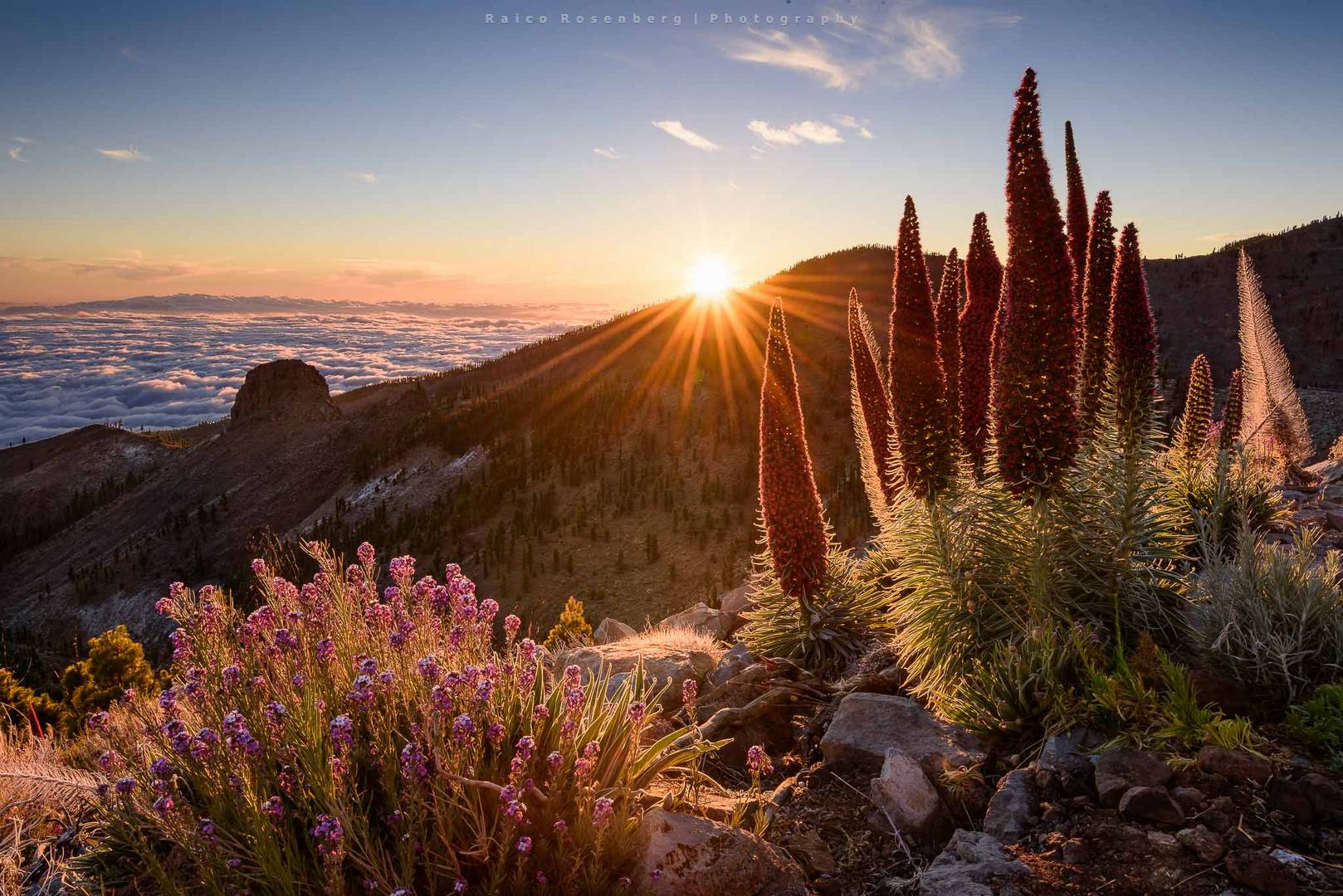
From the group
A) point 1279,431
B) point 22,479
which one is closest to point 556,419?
point 1279,431

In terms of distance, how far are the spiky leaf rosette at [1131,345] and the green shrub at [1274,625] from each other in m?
0.99

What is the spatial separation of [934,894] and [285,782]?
2.65m

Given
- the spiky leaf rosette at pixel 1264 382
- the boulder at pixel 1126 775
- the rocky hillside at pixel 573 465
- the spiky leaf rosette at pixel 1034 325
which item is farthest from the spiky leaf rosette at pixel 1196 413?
the rocky hillside at pixel 573 465

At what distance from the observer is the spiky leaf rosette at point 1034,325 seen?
13.3 feet

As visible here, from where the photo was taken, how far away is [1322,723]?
131 inches

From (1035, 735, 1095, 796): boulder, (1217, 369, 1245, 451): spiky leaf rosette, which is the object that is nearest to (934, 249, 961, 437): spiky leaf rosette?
(1035, 735, 1095, 796): boulder

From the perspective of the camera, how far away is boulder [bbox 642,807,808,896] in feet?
9.78

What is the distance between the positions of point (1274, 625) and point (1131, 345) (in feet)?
6.54

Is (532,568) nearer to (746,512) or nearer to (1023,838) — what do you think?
(746,512)

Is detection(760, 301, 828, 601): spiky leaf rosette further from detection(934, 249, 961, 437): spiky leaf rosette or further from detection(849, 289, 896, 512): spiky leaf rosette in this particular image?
detection(934, 249, 961, 437): spiky leaf rosette

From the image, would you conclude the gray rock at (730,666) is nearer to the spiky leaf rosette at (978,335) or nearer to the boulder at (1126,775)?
the spiky leaf rosette at (978,335)

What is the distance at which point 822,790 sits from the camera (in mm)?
4152

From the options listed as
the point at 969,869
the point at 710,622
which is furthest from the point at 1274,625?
the point at 710,622

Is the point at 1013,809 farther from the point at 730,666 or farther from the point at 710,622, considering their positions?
the point at 710,622
